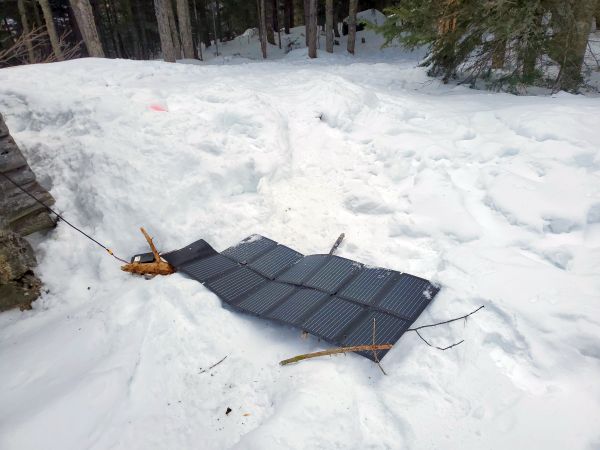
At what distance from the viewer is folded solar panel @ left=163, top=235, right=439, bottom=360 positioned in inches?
111

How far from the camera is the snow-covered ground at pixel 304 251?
2297mm

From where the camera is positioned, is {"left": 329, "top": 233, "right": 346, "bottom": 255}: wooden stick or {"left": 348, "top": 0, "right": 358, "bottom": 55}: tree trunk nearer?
{"left": 329, "top": 233, "right": 346, "bottom": 255}: wooden stick

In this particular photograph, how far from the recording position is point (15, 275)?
10.8 feet

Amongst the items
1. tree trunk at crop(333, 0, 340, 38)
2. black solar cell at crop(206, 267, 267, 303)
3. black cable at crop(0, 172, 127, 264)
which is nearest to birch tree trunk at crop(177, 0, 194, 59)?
tree trunk at crop(333, 0, 340, 38)

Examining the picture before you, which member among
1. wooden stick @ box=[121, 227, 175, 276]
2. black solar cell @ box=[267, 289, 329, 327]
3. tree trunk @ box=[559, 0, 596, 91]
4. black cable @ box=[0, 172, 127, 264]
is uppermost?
tree trunk @ box=[559, 0, 596, 91]

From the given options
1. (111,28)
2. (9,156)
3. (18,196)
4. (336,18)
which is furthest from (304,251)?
(111,28)

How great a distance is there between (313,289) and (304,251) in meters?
0.73

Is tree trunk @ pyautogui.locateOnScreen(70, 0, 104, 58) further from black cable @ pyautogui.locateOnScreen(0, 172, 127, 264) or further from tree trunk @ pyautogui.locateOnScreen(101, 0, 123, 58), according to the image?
tree trunk @ pyautogui.locateOnScreen(101, 0, 123, 58)

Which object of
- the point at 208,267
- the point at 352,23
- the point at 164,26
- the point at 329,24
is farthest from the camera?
the point at 352,23

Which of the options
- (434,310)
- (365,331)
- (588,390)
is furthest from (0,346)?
(588,390)

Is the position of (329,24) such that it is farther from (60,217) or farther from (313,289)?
(313,289)

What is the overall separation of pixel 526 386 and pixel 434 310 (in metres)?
0.78

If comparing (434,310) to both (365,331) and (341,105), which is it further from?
(341,105)

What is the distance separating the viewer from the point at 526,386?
2350 millimetres
